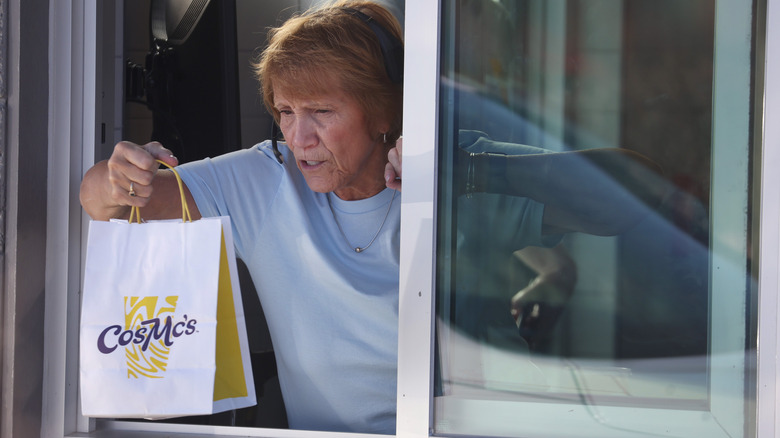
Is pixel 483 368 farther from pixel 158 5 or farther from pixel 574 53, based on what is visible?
pixel 158 5

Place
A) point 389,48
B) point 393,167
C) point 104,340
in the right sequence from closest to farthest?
1. point 104,340
2. point 393,167
3. point 389,48

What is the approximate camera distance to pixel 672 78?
1.40 metres

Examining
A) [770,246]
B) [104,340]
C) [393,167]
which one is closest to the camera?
[770,246]

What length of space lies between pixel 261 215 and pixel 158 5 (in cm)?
100

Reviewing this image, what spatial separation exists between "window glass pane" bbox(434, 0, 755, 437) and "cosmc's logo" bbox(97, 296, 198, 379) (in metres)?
0.56

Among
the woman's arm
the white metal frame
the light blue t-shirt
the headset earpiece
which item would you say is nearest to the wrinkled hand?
the woman's arm

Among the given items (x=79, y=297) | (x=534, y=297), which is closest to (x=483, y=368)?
(x=534, y=297)

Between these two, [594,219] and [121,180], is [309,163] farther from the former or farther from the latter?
[594,219]

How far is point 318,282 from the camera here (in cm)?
185

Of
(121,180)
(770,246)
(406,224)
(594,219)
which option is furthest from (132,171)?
(770,246)

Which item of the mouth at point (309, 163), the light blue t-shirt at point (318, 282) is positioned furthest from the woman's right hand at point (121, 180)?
the mouth at point (309, 163)

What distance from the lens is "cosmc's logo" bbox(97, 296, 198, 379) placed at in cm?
144

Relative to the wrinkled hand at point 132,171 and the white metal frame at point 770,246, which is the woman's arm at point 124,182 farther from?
the white metal frame at point 770,246

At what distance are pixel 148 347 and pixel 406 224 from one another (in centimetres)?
60
